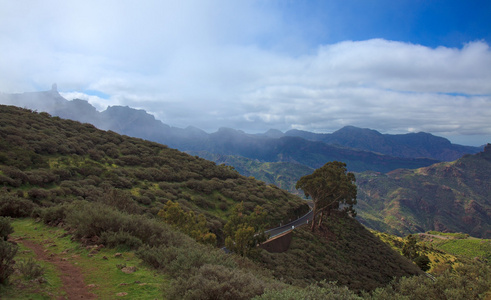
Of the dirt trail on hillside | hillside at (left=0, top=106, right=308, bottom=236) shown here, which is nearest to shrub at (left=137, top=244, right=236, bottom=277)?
the dirt trail on hillside

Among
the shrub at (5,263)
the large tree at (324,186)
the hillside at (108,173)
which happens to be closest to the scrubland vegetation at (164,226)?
the shrub at (5,263)

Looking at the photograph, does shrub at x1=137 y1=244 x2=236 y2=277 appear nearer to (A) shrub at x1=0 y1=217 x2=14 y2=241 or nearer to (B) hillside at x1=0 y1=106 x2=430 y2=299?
(B) hillside at x1=0 y1=106 x2=430 y2=299

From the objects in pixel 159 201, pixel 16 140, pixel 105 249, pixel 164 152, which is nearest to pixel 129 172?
pixel 159 201

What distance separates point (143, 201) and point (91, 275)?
1992cm

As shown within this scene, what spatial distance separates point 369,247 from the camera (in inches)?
1425

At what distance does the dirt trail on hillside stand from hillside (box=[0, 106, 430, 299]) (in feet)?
3.91

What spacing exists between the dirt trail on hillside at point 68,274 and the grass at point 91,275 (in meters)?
0.12

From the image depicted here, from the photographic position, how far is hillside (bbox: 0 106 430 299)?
7840mm

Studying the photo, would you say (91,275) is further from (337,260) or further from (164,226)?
(337,260)

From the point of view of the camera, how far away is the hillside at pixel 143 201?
25.7ft

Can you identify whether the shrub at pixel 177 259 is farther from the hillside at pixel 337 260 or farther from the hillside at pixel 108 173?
the hillside at pixel 337 260

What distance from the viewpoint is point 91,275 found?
6.99 m

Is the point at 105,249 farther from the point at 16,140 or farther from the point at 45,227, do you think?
the point at 16,140

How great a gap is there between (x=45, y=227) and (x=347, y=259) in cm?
3111
